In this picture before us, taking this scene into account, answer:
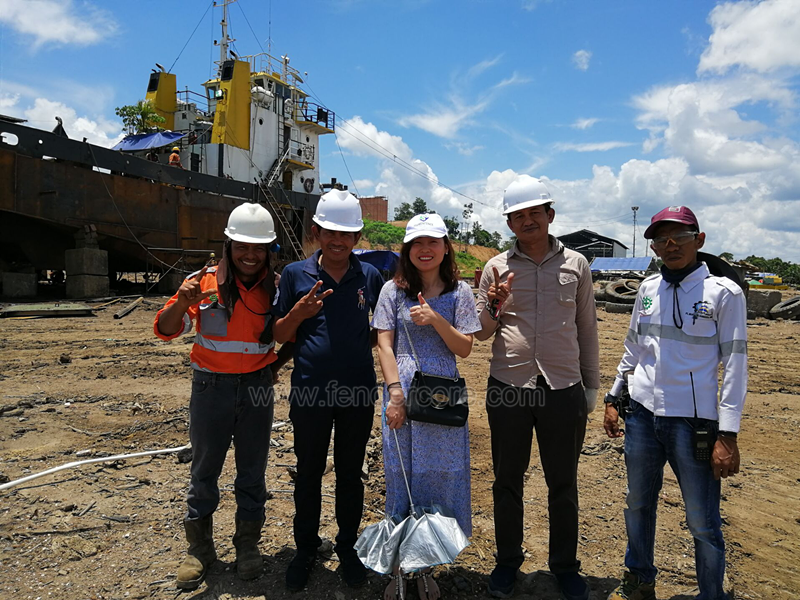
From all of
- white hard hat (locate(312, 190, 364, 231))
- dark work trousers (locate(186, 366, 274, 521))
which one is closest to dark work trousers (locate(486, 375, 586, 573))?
white hard hat (locate(312, 190, 364, 231))

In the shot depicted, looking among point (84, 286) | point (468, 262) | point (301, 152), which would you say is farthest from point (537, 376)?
point (468, 262)

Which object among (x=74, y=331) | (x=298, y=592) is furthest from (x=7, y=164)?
(x=298, y=592)

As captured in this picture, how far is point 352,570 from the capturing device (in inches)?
102

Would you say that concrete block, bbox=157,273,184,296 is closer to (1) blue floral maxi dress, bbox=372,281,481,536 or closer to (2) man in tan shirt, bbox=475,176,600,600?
(1) blue floral maxi dress, bbox=372,281,481,536

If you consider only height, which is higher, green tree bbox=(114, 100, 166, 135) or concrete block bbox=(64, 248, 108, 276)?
green tree bbox=(114, 100, 166, 135)

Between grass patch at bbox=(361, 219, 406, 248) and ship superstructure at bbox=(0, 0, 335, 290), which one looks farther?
grass patch at bbox=(361, 219, 406, 248)

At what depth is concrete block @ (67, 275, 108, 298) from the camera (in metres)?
13.7

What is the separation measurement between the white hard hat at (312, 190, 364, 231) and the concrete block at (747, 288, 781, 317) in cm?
1747

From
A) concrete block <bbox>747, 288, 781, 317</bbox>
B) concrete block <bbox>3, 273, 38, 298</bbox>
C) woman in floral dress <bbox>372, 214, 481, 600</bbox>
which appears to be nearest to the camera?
woman in floral dress <bbox>372, 214, 481, 600</bbox>

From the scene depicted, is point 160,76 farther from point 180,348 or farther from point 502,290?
point 502,290

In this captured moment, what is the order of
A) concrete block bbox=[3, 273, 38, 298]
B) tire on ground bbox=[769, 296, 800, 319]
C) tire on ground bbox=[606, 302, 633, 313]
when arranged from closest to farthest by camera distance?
concrete block bbox=[3, 273, 38, 298] < tire on ground bbox=[769, 296, 800, 319] < tire on ground bbox=[606, 302, 633, 313]

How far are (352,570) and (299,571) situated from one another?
0.87 ft

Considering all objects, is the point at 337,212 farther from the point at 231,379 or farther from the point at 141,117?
the point at 141,117
